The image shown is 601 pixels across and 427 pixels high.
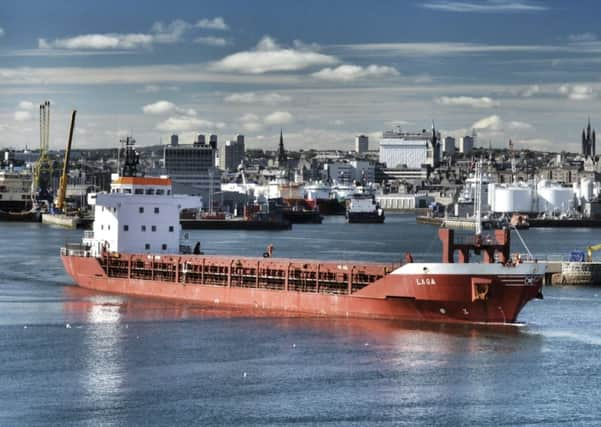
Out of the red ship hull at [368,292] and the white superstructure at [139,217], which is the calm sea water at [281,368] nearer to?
the red ship hull at [368,292]

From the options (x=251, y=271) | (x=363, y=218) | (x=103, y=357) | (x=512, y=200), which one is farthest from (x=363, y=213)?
(x=103, y=357)

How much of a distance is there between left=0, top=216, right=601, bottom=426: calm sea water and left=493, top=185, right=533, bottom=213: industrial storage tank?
107m

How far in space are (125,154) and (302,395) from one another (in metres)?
20.8

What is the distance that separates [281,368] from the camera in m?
26.7

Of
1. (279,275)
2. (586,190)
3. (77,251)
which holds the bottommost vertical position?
(279,275)

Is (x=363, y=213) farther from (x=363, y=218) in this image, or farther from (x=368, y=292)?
(x=368, y=292)

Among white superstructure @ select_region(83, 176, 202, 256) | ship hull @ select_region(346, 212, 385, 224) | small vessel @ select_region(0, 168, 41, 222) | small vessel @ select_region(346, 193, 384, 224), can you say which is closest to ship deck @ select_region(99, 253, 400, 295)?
white superstructure @ select_region(83, 176, 202, 256)

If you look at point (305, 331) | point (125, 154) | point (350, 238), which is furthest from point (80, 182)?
point (305, 331)

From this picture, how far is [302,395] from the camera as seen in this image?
79.4ft

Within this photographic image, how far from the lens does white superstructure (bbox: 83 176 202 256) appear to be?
41.8m

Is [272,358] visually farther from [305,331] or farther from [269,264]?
[269,264]

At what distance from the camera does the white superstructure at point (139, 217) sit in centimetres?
4181

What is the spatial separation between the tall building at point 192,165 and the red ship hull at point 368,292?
380ft

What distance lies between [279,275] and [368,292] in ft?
12.5
